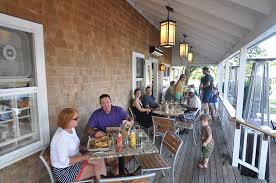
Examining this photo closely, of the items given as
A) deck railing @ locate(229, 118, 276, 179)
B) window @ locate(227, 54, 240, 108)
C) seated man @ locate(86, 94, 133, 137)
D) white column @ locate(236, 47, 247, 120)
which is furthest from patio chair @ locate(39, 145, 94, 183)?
window @ locate(227, 54, 240, 108)

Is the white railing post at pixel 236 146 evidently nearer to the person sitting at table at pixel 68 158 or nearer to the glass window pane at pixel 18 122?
the person sitting at table at pixel 68 158

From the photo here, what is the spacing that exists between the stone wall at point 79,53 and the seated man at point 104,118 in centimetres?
26

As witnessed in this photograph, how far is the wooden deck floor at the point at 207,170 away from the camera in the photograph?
2.70m

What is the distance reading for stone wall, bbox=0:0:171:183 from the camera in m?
1.96

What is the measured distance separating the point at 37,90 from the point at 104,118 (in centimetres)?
103

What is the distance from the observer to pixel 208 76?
5.97 m

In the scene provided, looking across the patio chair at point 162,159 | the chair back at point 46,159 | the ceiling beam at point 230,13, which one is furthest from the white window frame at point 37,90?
the ceiling beam at point 230,13

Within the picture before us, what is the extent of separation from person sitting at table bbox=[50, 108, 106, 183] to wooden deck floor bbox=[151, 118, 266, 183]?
1.03 meters

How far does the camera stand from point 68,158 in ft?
6.06

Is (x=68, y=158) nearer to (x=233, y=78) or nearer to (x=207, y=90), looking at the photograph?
(x=207, y=90)

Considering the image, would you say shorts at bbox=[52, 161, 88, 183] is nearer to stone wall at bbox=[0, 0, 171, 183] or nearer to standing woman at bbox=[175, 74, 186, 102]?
stone wall at bbox=[0, 0, 171, 183]

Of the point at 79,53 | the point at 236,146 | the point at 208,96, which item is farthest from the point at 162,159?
the point at 208,96

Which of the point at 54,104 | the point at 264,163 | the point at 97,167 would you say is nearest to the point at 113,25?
the point at 54,104

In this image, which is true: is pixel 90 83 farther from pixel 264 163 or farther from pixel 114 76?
pixel 264 163
